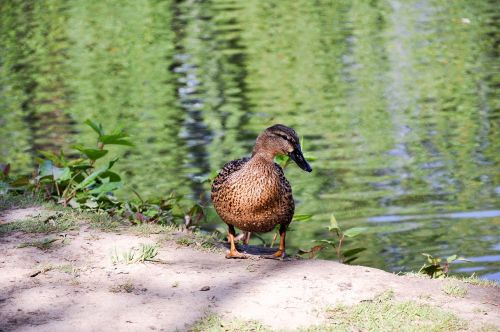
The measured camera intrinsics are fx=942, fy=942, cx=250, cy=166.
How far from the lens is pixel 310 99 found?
1366 centimetres

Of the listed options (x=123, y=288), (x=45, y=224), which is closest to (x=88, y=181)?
(x=45, y=224)

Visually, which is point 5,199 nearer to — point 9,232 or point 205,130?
point 9,232

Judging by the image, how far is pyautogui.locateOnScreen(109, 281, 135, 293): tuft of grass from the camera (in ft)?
16.9

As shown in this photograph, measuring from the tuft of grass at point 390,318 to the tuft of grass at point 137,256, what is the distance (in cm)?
127

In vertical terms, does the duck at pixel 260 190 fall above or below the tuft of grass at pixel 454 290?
above

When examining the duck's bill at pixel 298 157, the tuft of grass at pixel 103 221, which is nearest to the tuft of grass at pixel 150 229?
the tuft of grass at pixel 103 221

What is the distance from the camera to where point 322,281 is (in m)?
5.30

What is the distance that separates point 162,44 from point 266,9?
14.7 ft

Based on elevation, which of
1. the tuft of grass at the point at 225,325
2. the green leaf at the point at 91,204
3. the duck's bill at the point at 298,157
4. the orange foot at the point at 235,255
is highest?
the duck's bill at the point at 298,157

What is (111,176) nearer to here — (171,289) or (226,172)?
(226,172)

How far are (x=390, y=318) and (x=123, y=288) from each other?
4.81 ft

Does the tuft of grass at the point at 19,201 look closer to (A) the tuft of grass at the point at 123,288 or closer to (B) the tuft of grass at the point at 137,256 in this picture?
(B) the tuft of grass at the point at 137,256

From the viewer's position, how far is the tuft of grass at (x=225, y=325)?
15.3ft

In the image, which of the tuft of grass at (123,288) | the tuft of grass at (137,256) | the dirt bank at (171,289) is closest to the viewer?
the dirt bank at (171,289)
